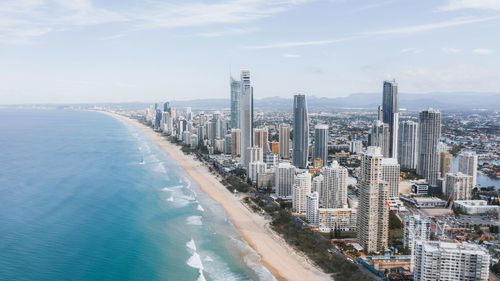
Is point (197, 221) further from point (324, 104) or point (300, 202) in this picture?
point (324, 104)

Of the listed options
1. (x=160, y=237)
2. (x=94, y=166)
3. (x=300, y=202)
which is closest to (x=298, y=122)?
(x=300, y=202)

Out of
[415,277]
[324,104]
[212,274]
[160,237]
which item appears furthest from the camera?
[324,104]

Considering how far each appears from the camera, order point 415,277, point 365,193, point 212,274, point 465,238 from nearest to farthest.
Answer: point 415,277
point 212,274
point 365,193
point 465,238

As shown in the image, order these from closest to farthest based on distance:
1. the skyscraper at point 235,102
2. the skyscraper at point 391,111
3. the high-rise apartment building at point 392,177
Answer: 1. the high-rise apartment building at point 392,177
2. the skyscraper at point 391,111
3. the skyscraper at point 235,102

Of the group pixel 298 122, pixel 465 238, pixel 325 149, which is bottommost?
pixel 465 238

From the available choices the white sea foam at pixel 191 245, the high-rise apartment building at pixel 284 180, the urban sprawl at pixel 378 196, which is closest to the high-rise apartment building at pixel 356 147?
the urban sprawl at pixel 378 196

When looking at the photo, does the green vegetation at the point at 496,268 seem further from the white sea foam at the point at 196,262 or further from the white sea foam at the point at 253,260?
the white sea foam at the point at 196,262

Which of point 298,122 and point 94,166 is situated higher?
point 298,122
